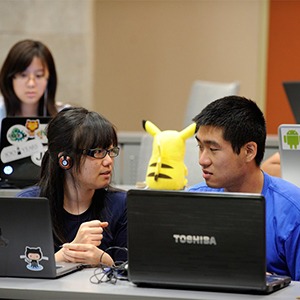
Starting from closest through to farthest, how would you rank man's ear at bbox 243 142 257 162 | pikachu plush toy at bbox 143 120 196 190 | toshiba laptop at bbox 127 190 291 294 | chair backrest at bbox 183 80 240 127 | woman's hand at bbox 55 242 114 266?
toshiba laptop at bbox 127 190 291 294, woman's hand at bbox 55 242 114 266, man's ear at bbox 243 142 257 162, pikachu plush toy at bbox 143 120 196 190, chair backrest at bbox 183 80 240 127

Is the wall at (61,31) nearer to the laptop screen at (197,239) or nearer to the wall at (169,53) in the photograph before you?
the wall at (169,53)

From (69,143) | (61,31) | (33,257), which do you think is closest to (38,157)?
(69,143)

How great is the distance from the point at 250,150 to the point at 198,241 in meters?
0.68

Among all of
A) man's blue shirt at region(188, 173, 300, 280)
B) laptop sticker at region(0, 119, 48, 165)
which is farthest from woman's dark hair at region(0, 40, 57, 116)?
man's blue shirt at region(188, 173, 300, 280)

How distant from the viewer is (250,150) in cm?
295

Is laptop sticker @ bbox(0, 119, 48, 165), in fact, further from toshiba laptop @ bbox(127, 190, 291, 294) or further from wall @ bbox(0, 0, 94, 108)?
wall @ bbox(0, 0, 94, 108)

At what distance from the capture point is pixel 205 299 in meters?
2.32

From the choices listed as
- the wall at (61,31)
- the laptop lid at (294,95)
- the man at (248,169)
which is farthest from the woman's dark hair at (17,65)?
the man at (248,169)

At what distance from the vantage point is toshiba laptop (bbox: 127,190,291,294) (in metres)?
2.32

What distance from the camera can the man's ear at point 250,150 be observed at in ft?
9.66

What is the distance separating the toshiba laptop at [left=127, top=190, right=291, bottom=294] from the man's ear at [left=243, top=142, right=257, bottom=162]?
62 cm

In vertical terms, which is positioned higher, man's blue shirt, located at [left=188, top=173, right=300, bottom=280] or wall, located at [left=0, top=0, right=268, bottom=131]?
wall, located at [left=0, top=0, right=268, bottom=131]

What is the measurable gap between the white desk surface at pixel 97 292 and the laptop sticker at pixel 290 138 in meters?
0.87

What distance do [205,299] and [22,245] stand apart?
0.57m
